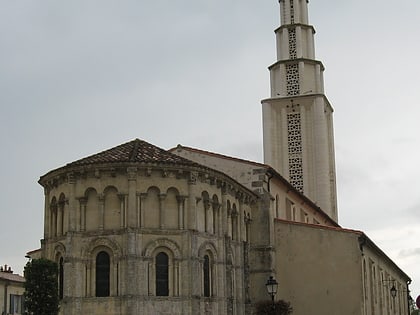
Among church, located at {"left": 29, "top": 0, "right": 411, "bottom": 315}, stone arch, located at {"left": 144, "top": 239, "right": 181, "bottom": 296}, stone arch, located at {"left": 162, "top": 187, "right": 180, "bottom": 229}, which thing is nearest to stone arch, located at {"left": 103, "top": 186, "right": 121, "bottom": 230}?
church, located at {"left": 29, "top": 0, "right": 411, "bottom": 315}

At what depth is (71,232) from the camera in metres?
32.0

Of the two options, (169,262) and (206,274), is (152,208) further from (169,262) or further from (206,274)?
(206,274)

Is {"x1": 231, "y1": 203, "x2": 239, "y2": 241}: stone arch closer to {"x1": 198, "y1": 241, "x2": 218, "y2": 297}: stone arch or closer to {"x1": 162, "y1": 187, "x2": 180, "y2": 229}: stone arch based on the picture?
{"x1": 198, "y1": 241, "x2": 218, "y2": 297}: stone arch

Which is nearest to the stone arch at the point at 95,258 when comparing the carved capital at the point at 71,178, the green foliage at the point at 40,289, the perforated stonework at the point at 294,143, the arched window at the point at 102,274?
the arched window at the point at 102,274

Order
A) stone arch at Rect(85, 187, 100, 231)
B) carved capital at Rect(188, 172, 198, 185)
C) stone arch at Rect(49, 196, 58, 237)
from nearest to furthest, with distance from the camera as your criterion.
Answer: stone arch at Rect(85, 187, 100, 231) < carved capital at Rect(188, 172, 198, 185) < stone arch at Rect(49, 196, 58, 237)

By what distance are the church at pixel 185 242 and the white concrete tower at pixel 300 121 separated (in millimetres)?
19979

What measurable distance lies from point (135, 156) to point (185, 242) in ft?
14.1

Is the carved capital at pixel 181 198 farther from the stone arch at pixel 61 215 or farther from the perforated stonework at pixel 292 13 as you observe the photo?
the perforated stonework at pixel 292 13

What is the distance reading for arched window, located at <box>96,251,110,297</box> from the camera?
3153cm

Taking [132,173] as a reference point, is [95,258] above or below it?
below

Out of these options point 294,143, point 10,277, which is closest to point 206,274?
point 10,277

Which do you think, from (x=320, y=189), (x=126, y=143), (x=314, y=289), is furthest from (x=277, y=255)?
(x=320, y=189)

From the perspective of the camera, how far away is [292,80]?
6712 centimetres

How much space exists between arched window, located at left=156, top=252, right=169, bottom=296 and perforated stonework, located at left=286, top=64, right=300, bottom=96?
3721 centimetres
